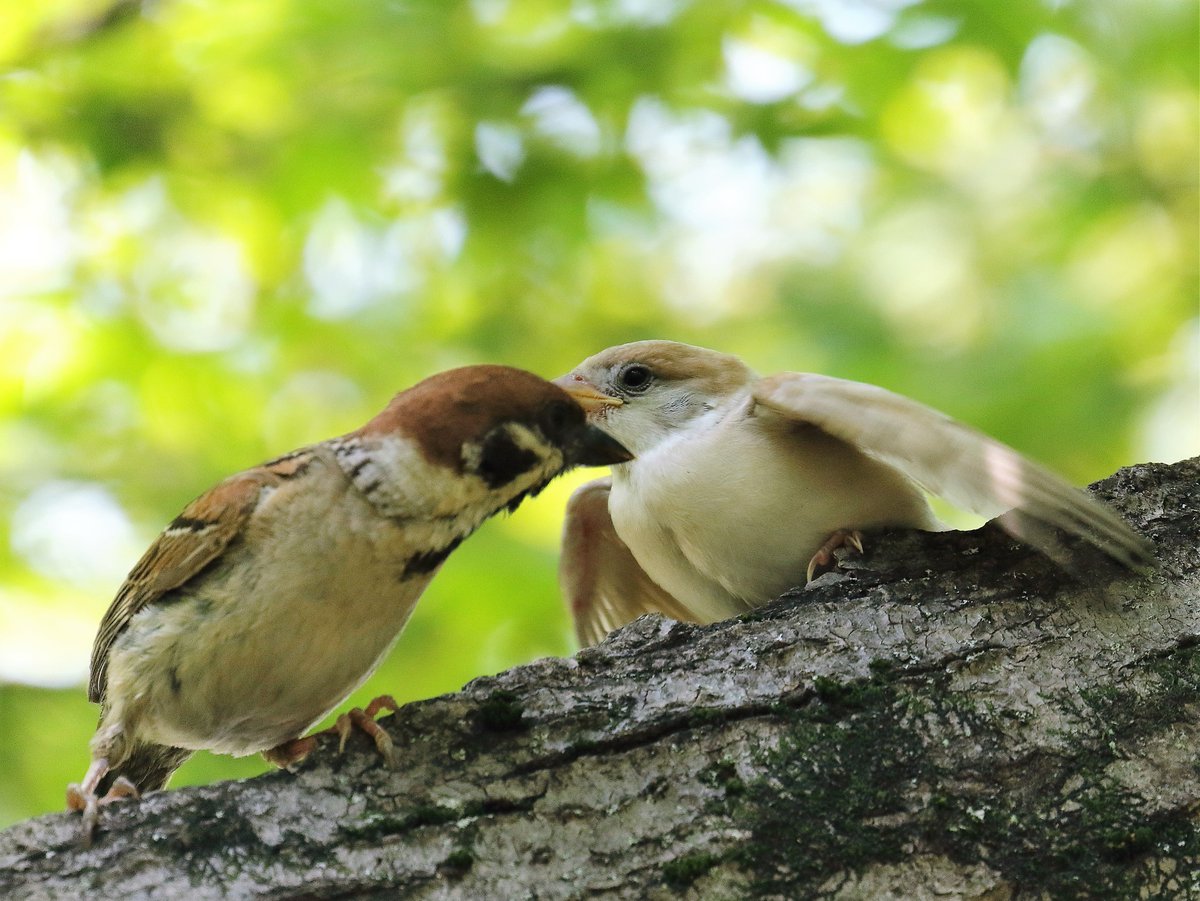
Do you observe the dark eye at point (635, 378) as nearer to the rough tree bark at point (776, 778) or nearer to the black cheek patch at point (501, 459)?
the black cheek patch at point (501, 459)

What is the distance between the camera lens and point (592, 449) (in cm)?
295

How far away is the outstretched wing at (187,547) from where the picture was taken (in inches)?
104

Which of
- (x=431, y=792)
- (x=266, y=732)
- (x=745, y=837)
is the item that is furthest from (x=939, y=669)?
(x=266, y=732)

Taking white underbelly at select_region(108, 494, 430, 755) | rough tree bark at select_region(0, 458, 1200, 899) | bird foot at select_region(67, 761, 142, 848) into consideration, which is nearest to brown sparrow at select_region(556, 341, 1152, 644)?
rough tree bark at select_region(0, 458, 1200, 899)

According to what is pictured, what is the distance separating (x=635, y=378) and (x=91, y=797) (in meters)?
2.05

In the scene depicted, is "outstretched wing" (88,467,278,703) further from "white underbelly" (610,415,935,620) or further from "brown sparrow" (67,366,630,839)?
"white underbelly" (610,415,935,620)

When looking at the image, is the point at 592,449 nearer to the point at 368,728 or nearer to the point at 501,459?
the point at 501,459

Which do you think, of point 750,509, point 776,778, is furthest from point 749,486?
point 776,778

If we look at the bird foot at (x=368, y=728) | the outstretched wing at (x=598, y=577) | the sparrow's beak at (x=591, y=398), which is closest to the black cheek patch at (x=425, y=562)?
the bird foot at (x=368, y=728)

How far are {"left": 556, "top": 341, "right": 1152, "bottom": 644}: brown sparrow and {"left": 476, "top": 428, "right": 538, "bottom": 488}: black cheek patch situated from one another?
1.99ft

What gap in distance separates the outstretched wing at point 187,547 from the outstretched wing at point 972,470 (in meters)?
1.31

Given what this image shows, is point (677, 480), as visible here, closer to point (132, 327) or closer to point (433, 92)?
point (433, 92)

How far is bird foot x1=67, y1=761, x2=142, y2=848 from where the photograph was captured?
2.23 m

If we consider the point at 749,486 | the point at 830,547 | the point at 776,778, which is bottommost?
the point at 776,778
